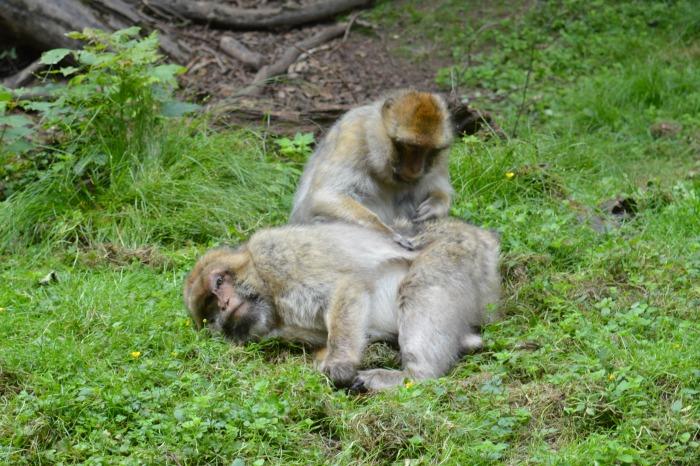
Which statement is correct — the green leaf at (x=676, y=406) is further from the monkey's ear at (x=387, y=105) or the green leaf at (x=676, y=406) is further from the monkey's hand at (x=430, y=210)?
the monkey's ear at (x=387, y=105)

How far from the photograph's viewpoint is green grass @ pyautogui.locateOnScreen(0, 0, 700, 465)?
4.52 metres

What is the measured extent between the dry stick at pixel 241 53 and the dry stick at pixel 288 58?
0.11m

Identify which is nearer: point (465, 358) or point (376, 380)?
point (376, 380)

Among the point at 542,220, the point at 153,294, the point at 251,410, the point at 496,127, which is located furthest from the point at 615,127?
the point at 251,410

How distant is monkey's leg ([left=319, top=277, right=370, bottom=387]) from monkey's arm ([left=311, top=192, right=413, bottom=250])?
0.91m

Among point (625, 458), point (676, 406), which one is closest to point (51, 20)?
point (676, 406)

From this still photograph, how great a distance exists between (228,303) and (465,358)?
4.14 feet

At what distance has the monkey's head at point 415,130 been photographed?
6.48 m

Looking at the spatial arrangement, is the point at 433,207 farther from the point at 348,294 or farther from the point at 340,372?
the point at 340,372

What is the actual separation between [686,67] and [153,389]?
280 inches

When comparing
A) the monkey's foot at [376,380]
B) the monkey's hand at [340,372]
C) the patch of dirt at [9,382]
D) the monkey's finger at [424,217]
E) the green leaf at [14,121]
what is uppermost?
the green leaf at [14,121]

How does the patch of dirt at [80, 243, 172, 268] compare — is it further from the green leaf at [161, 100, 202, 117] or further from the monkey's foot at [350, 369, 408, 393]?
the monkey's foot at [350, 369, 408, 393]

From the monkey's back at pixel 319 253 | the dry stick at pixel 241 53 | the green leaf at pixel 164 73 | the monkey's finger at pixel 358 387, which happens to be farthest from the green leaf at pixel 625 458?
the dry stick at pixel 241 53

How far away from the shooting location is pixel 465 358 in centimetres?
555
